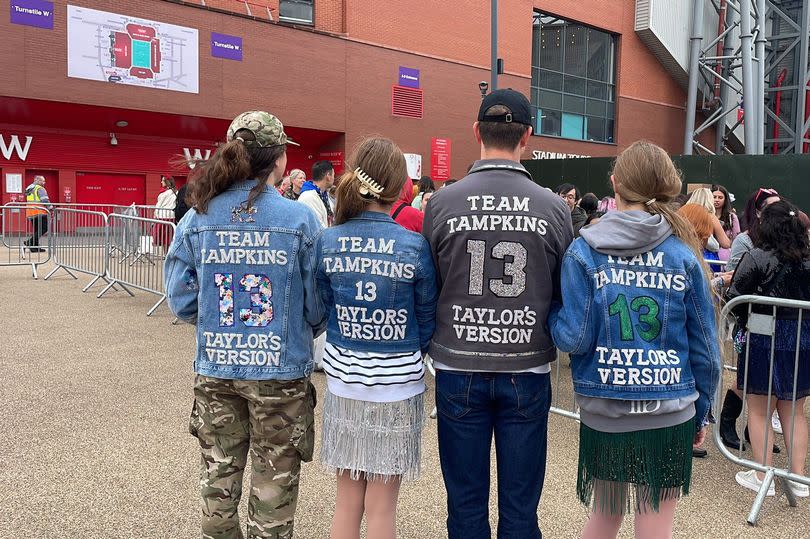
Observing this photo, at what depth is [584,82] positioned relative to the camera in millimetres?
29891

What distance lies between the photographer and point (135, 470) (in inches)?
151

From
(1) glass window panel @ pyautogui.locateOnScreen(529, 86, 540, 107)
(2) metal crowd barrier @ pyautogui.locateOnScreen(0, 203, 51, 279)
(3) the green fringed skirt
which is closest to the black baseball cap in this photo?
(3) the green fringed skirt

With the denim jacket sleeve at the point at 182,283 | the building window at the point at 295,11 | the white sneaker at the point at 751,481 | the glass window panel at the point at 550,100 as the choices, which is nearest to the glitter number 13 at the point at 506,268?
the denim jacket sleeve at the point at 182,283

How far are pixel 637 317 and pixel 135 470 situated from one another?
309cm

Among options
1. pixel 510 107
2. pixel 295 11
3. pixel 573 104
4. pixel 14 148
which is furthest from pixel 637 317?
pixel 573 104

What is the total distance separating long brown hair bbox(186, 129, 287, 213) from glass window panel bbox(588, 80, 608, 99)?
3008 centimetres

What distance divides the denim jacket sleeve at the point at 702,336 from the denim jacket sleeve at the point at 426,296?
0.92 m

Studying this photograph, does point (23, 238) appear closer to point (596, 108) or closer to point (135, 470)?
point (135, 470)

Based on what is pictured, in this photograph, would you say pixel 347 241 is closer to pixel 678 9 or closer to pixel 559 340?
pixel 559 340

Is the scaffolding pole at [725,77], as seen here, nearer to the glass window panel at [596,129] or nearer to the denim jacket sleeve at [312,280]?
the glass window panel at [596,129]

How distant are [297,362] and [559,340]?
1.01 m

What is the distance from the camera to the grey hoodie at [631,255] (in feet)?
7.35

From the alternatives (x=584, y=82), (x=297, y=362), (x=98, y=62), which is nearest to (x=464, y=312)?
(x=297, y=362)

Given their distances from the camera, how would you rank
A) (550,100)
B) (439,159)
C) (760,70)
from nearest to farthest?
(439,159), (760,70), (550,100)
